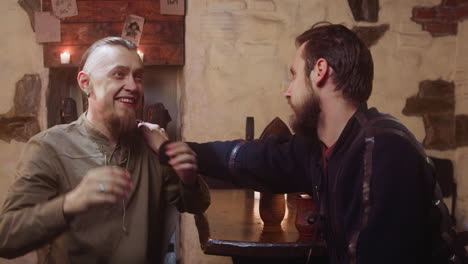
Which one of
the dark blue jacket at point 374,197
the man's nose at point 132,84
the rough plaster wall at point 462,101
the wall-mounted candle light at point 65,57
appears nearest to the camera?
the dark blue jacket at point 374,197

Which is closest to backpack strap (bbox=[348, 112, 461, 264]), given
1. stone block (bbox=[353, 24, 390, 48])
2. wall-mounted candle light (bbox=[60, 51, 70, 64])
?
stone block (bbox=[353, 24, 390, 48])

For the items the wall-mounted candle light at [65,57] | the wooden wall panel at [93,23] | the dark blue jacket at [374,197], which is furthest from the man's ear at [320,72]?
the wall-mounted candle light at [65,57]

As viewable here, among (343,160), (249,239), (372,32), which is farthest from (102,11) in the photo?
(343,160)

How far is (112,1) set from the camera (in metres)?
2.70

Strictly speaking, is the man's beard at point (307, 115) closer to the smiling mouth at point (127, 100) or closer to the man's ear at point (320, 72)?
the man's ear at point (320, 72)

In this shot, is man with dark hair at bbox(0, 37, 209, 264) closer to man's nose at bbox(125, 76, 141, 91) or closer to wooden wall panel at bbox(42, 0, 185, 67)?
man's nose at bbox(125, 76, 141, 91)

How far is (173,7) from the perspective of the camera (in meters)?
2.71

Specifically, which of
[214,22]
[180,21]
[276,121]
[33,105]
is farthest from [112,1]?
[276,121]

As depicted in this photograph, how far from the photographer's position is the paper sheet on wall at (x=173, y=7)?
8.87 feet

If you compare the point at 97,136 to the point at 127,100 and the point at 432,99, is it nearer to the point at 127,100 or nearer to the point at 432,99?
the point at 127,100

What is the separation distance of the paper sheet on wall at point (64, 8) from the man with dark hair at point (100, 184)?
1367mm

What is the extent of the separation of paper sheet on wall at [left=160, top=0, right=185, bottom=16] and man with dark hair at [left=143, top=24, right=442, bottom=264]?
1.13 m

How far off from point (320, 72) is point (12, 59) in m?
1.98

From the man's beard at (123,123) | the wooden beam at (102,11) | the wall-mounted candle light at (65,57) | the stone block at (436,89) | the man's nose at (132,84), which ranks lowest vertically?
the man's beard at (123,123)
